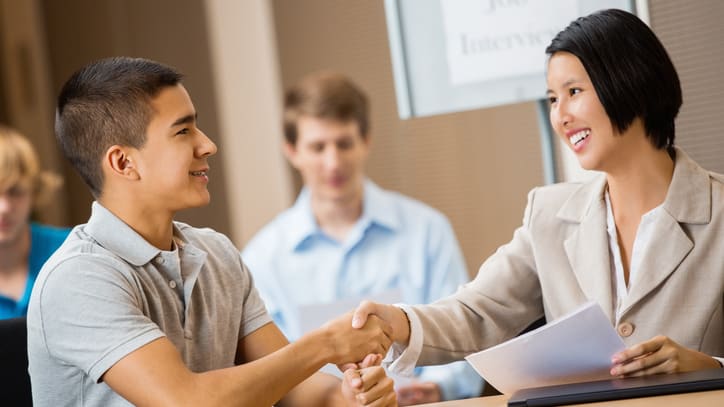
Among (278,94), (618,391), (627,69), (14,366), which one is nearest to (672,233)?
(627,69)

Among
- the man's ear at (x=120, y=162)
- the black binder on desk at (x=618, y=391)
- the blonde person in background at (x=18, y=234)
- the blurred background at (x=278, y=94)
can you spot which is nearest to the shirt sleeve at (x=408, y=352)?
the black binder on desk at (x=618, y=391)

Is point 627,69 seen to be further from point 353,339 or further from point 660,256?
point 353,339

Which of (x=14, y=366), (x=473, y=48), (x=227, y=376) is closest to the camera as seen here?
(x=227, y=376)

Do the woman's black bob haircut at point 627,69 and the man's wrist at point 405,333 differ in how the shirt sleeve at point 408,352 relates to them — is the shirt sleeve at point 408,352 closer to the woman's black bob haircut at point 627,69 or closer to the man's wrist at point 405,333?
the man's wrist at point 405,333

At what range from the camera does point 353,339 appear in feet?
5.19

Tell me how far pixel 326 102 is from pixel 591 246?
161cm

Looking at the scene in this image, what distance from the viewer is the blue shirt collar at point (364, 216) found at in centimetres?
320

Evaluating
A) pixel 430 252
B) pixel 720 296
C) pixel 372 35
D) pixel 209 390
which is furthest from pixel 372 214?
pixel 209 390

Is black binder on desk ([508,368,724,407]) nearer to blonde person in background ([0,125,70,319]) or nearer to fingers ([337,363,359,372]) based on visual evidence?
fingers ([337,363,359,372])

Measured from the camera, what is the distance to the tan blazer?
166cm

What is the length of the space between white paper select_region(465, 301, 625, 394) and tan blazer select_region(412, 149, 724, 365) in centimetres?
27

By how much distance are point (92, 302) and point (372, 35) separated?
2.02 m

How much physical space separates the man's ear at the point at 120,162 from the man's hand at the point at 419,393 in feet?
4.19

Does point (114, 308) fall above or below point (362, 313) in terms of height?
above
